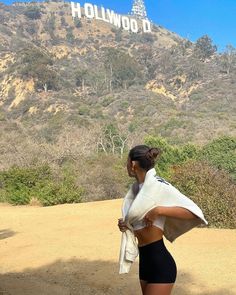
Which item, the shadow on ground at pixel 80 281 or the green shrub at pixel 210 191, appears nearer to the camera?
the shadow on ground at pixel 80 281

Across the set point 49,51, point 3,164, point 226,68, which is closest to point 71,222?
point 3,164

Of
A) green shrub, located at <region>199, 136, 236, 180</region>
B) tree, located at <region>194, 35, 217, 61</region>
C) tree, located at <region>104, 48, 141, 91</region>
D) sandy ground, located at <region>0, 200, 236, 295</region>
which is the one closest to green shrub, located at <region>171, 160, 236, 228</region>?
sandy ground, located at <region>0, 200, 236, 295</region>

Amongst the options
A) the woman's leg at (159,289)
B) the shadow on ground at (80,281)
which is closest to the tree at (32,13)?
the shadow on ground at (80,281)

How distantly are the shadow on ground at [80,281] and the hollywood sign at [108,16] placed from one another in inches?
3755

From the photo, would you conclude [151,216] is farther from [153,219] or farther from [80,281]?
[80,281]

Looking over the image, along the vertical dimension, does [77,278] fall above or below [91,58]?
below

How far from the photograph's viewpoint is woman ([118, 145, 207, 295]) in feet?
10.8

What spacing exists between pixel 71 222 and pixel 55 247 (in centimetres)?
378

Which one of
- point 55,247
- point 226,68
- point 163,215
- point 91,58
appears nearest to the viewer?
point 163,215

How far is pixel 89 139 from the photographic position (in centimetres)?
3766

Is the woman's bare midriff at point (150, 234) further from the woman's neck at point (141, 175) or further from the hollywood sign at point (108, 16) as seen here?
the hollywood sign at point (108, 16)

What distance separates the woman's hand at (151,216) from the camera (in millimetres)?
3270

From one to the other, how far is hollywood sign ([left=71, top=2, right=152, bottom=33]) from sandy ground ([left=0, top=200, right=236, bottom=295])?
91252 mm

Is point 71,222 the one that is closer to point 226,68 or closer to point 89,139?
point 89,139
